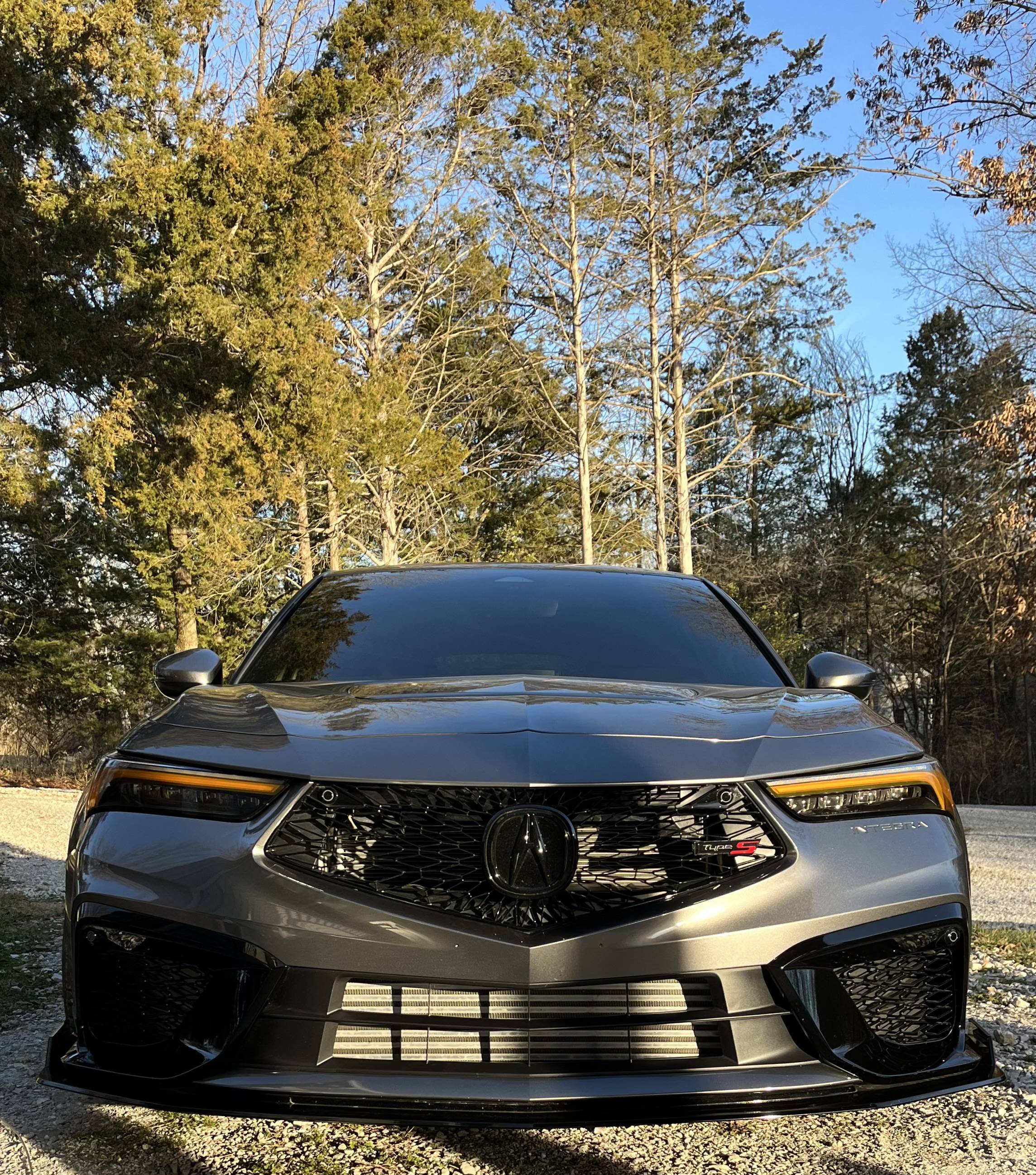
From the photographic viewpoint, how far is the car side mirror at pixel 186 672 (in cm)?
328

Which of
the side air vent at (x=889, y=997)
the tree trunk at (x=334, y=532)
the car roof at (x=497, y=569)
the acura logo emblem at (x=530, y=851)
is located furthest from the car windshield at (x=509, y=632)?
the tree trunk at (x=334, y=532)

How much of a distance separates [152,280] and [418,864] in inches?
589

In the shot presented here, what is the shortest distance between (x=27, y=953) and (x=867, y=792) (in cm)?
425

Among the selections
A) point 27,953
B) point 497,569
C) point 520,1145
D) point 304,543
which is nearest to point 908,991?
point 520,1145

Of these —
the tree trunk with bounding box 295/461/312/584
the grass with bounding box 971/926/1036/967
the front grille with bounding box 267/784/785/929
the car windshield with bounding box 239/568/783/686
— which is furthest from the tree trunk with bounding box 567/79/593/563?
the front grille with bounding box 267/784/785/929

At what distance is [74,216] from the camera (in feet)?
40.4

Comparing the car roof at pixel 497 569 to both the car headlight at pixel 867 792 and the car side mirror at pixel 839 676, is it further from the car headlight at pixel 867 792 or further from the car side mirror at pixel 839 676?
the car headlight at pixel 867 792

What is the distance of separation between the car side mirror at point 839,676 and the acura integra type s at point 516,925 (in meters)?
0.90

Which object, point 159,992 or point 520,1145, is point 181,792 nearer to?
point 159,992

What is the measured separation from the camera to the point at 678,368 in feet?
102

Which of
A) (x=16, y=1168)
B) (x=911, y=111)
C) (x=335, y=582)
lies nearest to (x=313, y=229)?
(x=911, y=111)

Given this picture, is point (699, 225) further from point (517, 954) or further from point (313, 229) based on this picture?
point (517, 954)

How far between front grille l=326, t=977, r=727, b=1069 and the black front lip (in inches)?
3.0

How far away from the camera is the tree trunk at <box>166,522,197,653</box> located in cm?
2158
